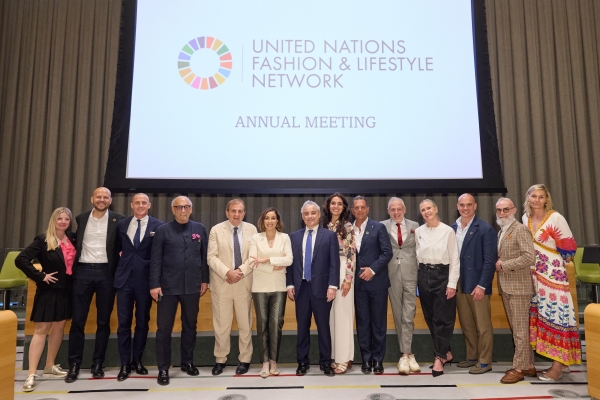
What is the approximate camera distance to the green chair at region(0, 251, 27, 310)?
4699 mm

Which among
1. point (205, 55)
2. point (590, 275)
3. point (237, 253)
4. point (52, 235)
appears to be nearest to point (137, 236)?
point (52, 235)

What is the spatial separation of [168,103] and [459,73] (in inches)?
134

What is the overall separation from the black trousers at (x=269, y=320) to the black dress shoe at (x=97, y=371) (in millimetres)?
1329

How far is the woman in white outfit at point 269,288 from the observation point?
11.2 ft

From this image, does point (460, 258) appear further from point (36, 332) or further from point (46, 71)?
point (46, 71)

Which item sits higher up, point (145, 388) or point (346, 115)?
point (346, 115)

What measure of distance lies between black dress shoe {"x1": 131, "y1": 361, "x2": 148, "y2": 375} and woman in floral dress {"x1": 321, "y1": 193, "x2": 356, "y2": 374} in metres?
1.58

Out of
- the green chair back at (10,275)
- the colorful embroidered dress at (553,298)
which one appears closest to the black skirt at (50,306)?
the green chair back at (10,275)

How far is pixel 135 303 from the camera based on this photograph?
11.9ft

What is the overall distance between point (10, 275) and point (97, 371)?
246cm

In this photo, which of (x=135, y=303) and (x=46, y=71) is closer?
(x=135, y=303)

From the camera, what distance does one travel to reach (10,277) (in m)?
4.98

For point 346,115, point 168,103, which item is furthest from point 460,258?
point 168,103

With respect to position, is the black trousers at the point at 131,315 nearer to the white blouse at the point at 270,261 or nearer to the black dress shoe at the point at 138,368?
the black dress shoe at the point at 138,368
